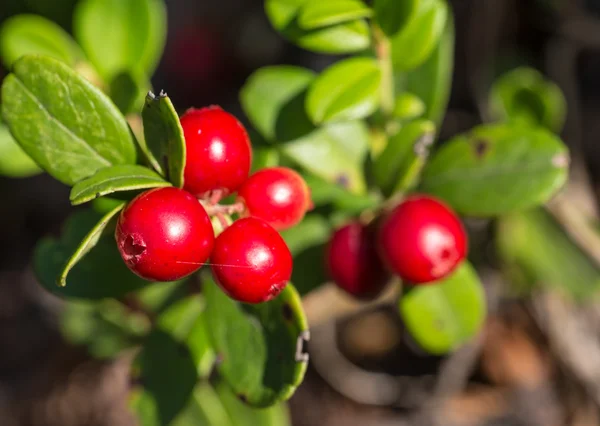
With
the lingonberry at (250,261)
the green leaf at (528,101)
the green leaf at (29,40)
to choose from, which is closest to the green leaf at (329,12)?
the lingonberry at (250,261)

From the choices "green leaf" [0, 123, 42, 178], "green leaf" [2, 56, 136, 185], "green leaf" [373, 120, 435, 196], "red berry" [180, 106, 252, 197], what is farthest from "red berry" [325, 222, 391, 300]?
"green leaf" [0, 123, 42, 178]

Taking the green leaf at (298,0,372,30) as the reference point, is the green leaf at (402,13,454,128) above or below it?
below

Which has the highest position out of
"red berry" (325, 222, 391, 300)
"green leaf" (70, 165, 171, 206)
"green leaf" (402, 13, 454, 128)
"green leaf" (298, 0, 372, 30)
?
"green leaf" (298, 0, 372, 30)

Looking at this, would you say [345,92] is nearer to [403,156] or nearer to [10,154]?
[403,156]

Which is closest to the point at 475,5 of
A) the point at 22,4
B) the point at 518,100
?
the point at 518,100

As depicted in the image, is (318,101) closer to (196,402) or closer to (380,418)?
(196,402)

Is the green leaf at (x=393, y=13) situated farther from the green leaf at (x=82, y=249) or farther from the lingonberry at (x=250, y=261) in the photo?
the green leaf at (x=82, y=249)

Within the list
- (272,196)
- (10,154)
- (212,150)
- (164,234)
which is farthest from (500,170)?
(10,154)

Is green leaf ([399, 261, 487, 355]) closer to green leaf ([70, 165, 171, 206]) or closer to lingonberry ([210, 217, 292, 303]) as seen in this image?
lingonberry ([210, 217, 292, 303])
